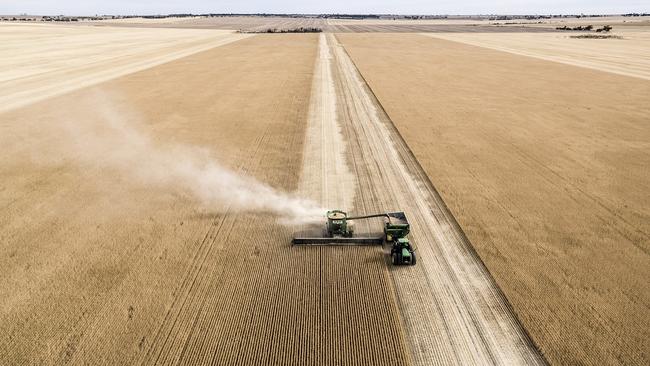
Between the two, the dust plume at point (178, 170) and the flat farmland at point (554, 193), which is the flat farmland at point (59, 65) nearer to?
the dust plume at point (178, 170)

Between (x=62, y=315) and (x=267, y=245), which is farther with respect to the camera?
(x=267, y=245)

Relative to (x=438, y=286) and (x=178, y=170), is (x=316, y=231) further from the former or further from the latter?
(x=178, y=170)

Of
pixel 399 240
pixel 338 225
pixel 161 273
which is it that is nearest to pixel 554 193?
pixel 399 240

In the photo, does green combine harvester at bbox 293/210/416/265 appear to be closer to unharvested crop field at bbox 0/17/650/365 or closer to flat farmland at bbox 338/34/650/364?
unharvested crop field at bbox 0/17/650/365

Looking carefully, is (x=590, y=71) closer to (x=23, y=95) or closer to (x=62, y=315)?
(x=62, y=315)

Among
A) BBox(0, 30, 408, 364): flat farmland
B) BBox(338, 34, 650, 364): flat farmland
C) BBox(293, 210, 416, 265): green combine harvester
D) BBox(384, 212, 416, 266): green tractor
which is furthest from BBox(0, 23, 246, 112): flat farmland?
BBox(384, 212, 416, 266): green tractor

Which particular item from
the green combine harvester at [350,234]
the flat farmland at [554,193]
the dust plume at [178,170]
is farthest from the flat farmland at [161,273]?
the flat farmland at [554,193]

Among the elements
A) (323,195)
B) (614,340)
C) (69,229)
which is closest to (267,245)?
(323,195)
